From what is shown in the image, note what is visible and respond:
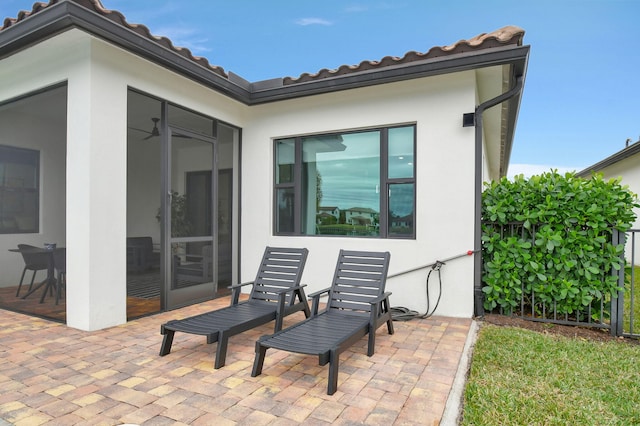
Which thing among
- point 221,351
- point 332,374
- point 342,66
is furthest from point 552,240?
point 221,351

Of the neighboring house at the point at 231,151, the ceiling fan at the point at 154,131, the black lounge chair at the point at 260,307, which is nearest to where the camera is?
the black lounge chair at the point at 260,307

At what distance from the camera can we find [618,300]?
4750 millimetres

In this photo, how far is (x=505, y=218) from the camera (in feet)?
17.4

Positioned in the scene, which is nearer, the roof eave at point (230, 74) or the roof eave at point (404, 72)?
the roof eave at point (230, 74)

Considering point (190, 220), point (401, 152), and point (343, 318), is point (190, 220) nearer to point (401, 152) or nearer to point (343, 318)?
point (343, 318)

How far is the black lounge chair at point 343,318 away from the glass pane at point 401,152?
181 centimetres

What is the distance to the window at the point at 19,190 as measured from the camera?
6.80 metres

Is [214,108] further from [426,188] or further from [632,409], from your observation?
[632,409]

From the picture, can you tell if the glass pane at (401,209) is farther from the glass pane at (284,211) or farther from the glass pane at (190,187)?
the glass pane at (190,187)

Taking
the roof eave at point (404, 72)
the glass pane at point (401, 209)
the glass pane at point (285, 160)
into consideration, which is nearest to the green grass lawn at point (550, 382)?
the glass pane at point (401, 209)

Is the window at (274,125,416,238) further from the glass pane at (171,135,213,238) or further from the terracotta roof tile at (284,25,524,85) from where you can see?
the glass pane at (171,135,213,238)

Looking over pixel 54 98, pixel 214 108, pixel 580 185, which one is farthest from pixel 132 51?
pixel 580 185

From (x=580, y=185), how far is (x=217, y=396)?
200 inches

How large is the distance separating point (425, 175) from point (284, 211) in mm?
2650
